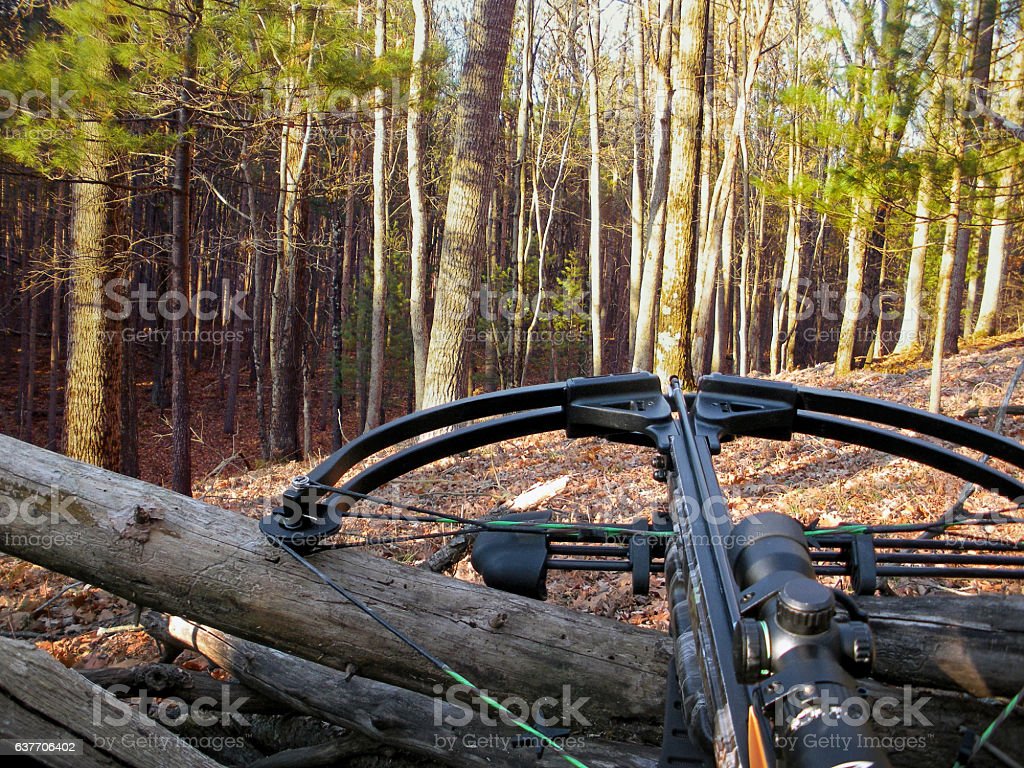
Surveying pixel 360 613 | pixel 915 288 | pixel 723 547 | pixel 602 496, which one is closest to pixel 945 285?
pixel 602 496

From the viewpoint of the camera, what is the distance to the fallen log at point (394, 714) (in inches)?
97.3

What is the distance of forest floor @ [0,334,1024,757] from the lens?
13.8ft

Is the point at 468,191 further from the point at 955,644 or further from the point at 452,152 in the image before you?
the point at 955,644

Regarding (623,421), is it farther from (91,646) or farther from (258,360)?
(258,360)

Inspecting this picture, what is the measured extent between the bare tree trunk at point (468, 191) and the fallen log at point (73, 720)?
687cm

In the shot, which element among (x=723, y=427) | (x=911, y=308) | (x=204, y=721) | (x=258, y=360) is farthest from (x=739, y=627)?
(x=258, y=360)

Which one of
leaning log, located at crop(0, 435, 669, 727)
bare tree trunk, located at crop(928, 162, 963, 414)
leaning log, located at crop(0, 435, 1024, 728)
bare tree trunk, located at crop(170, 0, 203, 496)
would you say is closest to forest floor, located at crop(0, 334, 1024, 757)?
bare tree trunk, located at crop(928, 162, 963, 414)

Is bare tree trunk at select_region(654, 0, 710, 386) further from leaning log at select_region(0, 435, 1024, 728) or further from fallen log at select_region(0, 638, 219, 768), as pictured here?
fallen log at select_region(0, 638, 219, 768)

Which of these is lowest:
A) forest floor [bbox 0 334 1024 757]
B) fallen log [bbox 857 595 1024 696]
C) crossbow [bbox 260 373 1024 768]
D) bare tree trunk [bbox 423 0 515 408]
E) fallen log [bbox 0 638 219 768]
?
forest floor [bbox 0 334 1024 757]

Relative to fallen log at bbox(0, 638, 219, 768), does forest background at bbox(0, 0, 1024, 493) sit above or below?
above

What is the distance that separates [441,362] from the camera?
9.06 metres

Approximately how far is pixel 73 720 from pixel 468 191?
7.68m

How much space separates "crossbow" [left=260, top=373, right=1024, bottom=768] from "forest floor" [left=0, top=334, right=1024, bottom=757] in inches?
43.1

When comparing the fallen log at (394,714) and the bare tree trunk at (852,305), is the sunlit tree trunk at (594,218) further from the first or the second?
the fallen log at (394,714)
